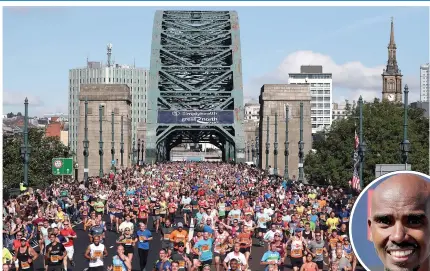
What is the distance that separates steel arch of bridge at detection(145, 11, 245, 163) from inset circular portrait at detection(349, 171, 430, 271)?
89569 millimetres

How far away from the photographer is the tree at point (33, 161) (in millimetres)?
84625

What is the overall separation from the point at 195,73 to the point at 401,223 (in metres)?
111

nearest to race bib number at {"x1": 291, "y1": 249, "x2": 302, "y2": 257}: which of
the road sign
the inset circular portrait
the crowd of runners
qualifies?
the crowd of runners

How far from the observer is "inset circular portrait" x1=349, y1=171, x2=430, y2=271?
12.3 feet

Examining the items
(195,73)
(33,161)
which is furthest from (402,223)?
(195,73)

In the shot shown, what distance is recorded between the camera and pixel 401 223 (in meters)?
3.81

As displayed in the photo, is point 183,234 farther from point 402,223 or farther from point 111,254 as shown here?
point 402,223

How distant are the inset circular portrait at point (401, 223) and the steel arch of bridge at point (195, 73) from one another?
8957cm

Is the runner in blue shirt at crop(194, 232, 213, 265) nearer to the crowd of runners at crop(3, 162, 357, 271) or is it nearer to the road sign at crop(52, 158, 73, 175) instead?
the crowd of runners at crop(3, 162, 357, 271)

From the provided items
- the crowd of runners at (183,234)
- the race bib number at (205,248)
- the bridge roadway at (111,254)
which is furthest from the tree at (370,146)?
the race bib number at (205,248)

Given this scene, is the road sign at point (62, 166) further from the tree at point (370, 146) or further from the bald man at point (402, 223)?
the bald man at point (402, 223)

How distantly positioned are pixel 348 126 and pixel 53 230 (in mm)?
73871

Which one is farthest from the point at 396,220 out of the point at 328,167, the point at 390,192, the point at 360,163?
the point at 328,167

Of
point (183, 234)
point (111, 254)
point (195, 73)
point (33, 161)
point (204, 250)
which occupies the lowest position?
point (111, 254)
